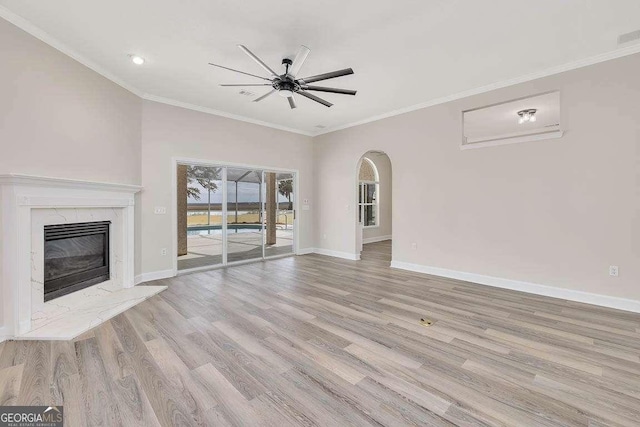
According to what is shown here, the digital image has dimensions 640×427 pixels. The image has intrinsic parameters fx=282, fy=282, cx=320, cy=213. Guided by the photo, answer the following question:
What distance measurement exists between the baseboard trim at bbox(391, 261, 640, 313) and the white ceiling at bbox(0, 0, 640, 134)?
3.00 meters

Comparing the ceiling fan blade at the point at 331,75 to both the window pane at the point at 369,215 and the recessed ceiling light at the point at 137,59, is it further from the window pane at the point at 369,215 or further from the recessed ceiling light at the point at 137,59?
the window pane at the point at 369,215

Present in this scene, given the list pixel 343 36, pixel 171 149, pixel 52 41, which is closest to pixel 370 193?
pixel 171 149

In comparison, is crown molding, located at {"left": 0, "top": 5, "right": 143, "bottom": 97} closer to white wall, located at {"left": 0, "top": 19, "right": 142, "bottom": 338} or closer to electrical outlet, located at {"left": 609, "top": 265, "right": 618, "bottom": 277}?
white wall, located at {"left": 0, "top": 19, "right": 142, "bottom": 338}

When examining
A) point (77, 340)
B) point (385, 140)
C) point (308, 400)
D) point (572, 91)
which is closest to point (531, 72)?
point (572, 91)

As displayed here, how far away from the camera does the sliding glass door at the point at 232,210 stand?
568 cm

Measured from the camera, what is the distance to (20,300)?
2.75 metres

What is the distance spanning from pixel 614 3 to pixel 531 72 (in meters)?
Answer: 1.38

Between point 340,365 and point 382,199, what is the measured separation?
7.63 m


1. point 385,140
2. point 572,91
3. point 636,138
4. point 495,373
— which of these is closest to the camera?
point 495,373

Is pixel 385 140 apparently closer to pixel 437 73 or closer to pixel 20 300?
pixel 437 73

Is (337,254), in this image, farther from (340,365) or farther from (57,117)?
(57,117)

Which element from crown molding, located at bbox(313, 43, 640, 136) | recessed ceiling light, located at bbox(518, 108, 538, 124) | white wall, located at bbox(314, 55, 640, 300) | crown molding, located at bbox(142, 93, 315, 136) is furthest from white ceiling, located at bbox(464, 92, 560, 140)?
crown molding, located at bbox(142, 93, 315, 136)

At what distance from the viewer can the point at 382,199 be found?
372 inches

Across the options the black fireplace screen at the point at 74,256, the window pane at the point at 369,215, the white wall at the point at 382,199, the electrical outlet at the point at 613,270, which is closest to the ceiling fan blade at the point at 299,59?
the black fireplace screen at the point at 74,256
